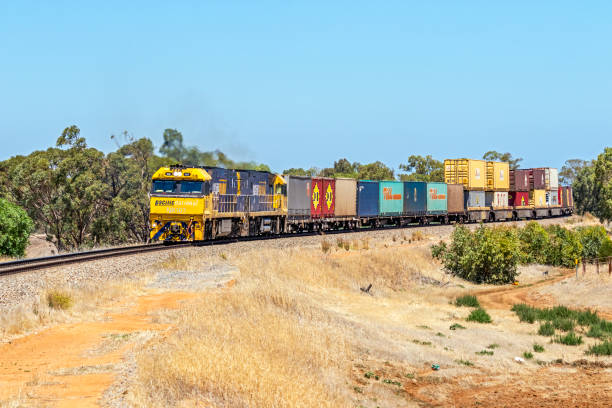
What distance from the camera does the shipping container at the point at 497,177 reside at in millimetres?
62531

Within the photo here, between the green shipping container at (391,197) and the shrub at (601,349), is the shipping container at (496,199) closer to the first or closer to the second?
the green shipping container at (391,197)

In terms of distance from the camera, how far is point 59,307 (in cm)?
1633

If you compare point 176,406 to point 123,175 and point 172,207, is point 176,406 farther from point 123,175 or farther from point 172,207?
point 123,175

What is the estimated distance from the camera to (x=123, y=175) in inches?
2478

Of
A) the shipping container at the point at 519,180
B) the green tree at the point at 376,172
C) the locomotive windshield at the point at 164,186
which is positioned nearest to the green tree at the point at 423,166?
the green tree at the point at 376,172

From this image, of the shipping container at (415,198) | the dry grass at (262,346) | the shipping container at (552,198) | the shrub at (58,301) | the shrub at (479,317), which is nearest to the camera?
the dry grass at (262,346)

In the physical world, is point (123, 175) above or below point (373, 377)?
above

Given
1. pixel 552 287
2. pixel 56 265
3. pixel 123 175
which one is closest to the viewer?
pixel 56 265

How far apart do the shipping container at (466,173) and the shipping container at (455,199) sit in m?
1.29

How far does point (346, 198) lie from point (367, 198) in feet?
8.18

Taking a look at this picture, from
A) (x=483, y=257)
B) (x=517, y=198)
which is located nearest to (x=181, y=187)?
(x=483, y=257)

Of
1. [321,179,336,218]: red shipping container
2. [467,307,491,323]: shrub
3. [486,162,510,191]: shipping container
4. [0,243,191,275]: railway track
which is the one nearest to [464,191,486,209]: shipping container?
[486,162,510,191]: shipping container

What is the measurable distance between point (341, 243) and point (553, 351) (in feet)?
53.5

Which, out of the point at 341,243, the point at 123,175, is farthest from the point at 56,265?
the point at 123,175
